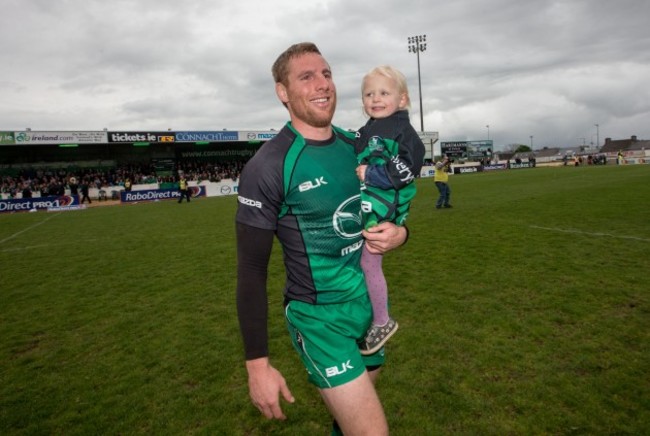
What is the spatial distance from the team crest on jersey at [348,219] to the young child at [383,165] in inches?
1.7

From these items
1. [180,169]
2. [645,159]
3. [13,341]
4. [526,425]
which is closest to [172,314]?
[13,341]

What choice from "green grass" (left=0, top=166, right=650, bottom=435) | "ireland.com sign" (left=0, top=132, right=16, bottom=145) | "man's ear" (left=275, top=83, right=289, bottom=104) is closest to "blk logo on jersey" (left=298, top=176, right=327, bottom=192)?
"man's ear" (left=275, top=83, right=289, bottom=104)

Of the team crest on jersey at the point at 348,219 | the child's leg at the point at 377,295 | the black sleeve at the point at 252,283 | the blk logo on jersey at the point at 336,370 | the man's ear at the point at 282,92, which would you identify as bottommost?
the blk logo on jersey at the point at 336,370

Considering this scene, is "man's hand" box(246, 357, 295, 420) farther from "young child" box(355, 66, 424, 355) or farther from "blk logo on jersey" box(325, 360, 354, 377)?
"young child" box(355, 66, 424, 355)

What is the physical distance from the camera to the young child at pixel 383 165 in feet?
7.93

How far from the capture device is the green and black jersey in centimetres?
213

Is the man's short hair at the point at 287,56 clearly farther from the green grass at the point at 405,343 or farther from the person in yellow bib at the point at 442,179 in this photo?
the person in yellow bib at the point at 442,179

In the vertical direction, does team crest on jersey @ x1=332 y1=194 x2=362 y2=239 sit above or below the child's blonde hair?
below

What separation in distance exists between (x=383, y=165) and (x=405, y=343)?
315 cm

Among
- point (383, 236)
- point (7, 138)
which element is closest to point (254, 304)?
point (383, 236)

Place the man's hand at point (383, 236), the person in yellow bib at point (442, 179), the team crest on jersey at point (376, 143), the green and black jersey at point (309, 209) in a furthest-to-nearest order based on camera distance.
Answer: the person in yellow bib at point (442, 179)
the team crest on jersey at point (376, 143)
the man's hand at point (383, 236)
the green and black jersey at point (309, 209)

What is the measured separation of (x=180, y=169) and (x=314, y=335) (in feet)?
171

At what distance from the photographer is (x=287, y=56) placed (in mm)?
2381

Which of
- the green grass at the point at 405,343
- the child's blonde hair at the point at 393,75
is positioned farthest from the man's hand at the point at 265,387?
the child's blonde hair at the point at 393,75
